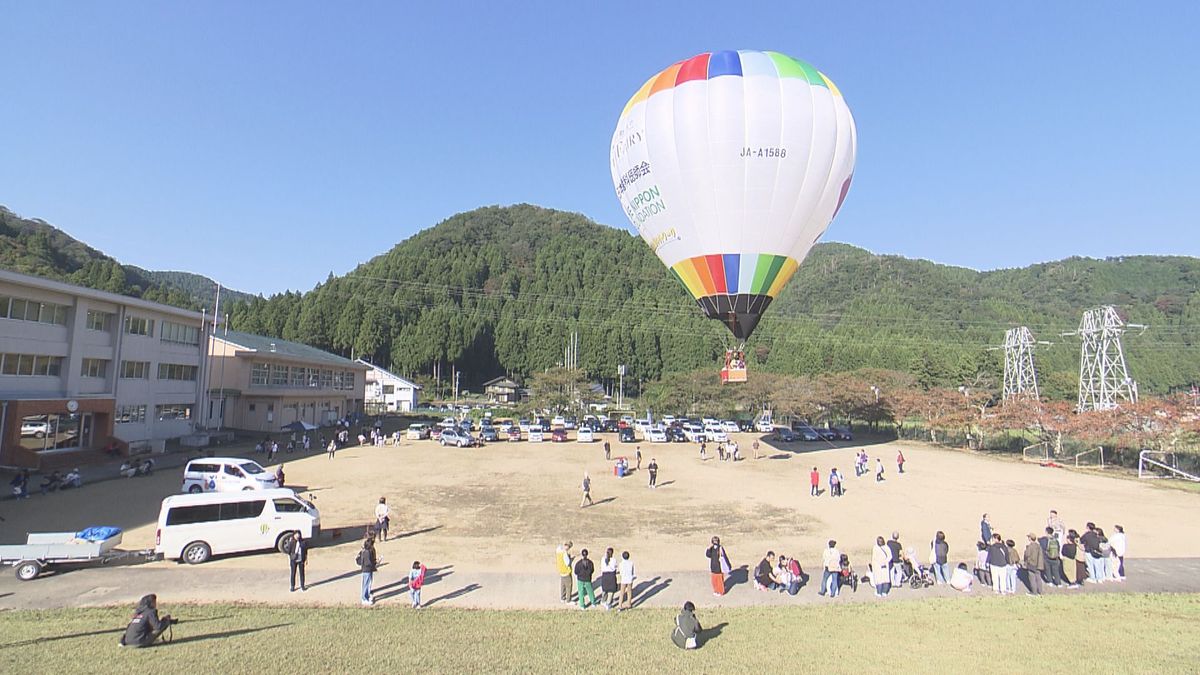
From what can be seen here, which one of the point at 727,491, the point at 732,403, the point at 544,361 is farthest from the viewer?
the point at 544,361

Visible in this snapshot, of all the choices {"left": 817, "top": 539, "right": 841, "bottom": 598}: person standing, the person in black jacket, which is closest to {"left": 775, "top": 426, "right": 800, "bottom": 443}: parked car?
{"left": 817, "top": 539, "right": 841, "bottom": 598}: person standing

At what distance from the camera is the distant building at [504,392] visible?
313ft

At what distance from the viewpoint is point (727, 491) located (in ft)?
85.3

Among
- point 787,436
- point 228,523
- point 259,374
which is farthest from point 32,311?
point 787,436

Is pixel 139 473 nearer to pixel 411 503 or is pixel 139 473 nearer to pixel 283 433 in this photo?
pixel 411 503

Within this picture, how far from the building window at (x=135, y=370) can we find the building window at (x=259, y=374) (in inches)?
386

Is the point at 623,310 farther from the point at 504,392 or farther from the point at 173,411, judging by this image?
the point at 173,411

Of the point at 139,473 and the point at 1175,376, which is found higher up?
the point at 1175,376

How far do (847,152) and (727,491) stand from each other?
1448 centimetres

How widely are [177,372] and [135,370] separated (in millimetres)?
3964

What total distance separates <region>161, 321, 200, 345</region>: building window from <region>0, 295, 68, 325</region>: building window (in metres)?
7.28

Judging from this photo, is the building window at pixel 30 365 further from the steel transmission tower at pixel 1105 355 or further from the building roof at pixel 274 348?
the steel transmission tower at pixel 1105 355

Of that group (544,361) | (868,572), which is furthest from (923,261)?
(868,572)

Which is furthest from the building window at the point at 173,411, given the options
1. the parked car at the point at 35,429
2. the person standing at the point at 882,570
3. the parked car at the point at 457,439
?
the person standing at the point at 882,570
